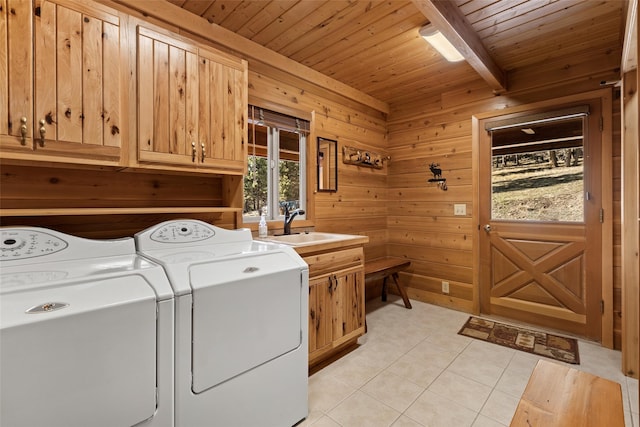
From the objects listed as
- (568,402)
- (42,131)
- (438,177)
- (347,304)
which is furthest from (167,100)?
(438,177)

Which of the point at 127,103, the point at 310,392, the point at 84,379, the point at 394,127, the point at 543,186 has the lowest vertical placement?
the point at 310,392

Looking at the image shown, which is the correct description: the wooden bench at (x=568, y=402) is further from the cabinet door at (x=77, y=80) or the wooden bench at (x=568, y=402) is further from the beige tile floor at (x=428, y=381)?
the cabinet door at (x=77, y=80)

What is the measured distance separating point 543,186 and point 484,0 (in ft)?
5.89

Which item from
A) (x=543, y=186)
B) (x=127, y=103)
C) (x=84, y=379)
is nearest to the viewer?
(x=84, y=379)

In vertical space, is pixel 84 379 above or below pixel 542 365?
above

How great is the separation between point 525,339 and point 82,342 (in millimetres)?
3167

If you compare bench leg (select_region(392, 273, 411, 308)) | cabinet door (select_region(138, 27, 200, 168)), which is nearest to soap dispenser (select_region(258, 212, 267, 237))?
cabinet door (select_region(138, 27, 200, 168))

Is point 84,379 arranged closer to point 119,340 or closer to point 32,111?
point 119,340

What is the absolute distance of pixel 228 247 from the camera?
1.83 m

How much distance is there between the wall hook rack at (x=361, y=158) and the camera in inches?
132

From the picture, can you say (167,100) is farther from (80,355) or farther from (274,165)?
(80,355)

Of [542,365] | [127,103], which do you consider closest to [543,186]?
[542,365]

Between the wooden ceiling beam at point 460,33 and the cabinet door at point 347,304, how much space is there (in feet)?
5.98

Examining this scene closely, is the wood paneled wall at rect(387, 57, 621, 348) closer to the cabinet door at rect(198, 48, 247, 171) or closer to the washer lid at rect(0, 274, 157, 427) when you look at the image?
the cabinet door at rect(198, 48, 247, 171)
